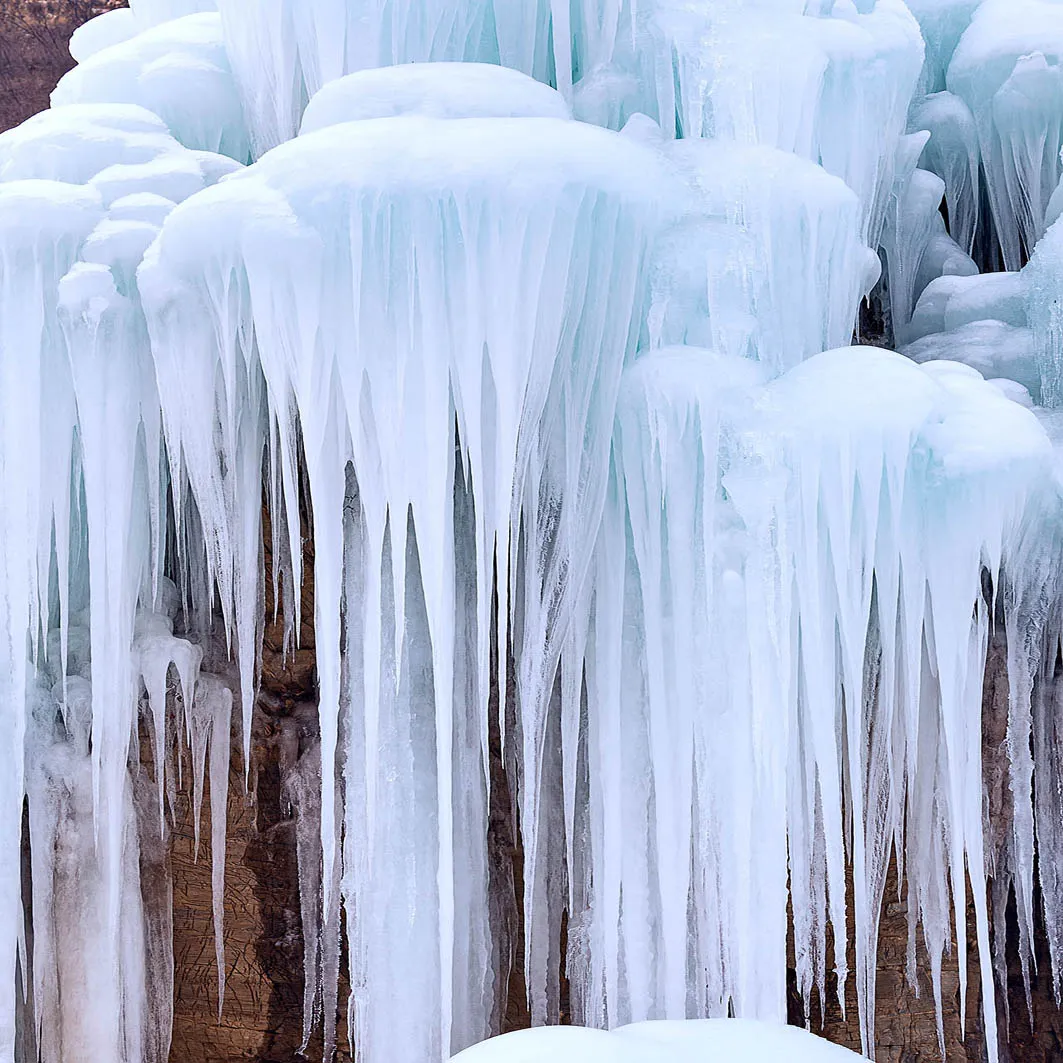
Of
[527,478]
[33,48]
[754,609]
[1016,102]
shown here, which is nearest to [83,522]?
[527,478]

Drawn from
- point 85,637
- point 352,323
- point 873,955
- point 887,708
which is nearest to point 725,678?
point 887,708

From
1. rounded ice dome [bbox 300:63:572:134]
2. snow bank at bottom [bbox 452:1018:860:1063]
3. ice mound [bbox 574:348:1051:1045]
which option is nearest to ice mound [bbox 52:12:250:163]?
rounded ice dome [bbox 300:63:572:134]

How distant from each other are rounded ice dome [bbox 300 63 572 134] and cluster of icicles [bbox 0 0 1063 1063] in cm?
1

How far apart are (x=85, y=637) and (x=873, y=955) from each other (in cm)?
269

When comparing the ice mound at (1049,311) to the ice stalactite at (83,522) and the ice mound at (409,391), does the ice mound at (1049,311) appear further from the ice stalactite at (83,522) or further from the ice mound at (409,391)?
the ice stalactite at (83,522)

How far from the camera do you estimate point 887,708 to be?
405 cm

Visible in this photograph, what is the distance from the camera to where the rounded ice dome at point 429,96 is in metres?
3.74

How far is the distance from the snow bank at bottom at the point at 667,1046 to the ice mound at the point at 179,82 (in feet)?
9.65

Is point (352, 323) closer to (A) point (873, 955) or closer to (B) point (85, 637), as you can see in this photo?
(B) point (85, 637)

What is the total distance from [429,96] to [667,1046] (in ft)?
7.92

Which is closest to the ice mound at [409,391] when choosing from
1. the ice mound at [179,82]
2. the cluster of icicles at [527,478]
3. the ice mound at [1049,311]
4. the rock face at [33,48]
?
the cluster of icicles at [527,478]

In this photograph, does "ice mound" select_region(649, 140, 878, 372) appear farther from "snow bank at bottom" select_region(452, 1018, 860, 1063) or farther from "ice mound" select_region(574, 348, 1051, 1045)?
"snow bank at bottom" select_region(452, 1018, 860, 1063)

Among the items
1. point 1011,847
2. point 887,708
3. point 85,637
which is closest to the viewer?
point 887,708

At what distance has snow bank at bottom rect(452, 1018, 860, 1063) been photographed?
295 centimetres
